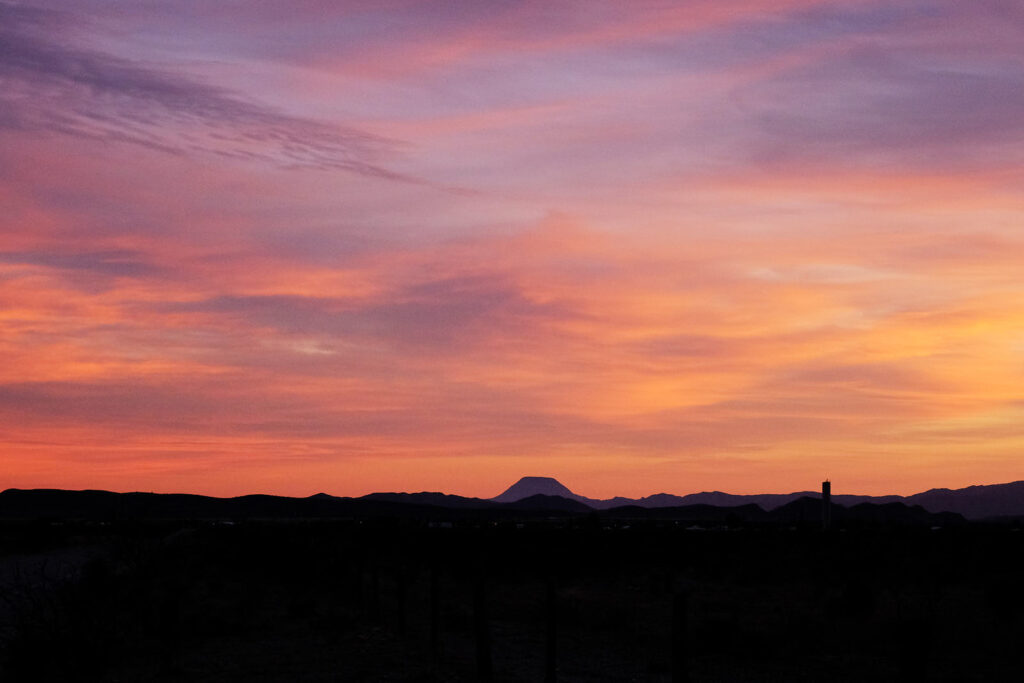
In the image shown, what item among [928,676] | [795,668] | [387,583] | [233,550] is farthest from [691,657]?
[233,550]

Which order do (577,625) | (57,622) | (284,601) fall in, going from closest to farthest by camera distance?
(57,622), (577,625), (284,601)

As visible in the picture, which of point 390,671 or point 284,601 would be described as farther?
point 284,601

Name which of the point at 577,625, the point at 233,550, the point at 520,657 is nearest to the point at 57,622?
the point at 520,657

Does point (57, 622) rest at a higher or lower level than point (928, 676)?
higher

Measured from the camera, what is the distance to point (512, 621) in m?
38.0

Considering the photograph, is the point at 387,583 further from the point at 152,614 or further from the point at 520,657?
the point at 520,657

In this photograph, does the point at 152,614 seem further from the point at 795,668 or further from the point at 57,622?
the point at 795,668

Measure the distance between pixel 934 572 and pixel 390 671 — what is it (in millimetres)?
37431

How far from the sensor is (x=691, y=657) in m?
28.8

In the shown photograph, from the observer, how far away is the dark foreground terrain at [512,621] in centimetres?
2042

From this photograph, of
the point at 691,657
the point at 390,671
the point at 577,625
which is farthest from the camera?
the point at 577,625

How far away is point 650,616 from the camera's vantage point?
130 ft

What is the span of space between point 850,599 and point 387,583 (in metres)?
24.7

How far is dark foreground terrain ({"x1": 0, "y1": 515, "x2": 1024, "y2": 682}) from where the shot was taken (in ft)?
67.0
